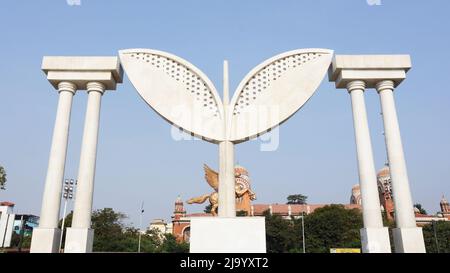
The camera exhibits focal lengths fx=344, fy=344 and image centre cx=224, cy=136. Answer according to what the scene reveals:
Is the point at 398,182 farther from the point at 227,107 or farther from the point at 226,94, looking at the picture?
Answer: the point at 226,94

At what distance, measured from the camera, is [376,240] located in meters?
6.73

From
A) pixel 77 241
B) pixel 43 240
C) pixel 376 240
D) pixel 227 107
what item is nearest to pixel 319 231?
pixel 376 240

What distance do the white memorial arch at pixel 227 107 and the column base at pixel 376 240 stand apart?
0.06 feet

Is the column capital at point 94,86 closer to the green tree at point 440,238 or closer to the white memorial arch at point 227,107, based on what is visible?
the white memorial arch at point 227,107

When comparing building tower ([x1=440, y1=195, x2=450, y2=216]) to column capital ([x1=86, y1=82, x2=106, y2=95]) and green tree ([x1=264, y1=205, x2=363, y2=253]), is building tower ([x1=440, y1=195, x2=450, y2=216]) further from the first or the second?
column capital ([x1=86, y1=82, x2=106, y2=95])

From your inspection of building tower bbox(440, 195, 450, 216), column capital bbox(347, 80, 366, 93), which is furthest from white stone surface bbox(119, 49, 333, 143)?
building tower bbox(440, 195, 450, 216)

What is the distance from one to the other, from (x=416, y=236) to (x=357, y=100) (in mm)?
3055

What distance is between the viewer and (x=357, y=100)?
A: 306 inches

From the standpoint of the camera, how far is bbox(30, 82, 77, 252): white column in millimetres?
6670

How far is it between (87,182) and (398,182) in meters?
6.48

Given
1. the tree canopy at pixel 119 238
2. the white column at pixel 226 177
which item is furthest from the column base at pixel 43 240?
the tree canopy at pixel 119 238

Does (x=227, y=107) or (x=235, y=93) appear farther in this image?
(x=235, y=93)

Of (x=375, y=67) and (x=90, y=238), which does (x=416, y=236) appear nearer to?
(x=375, y=67)
